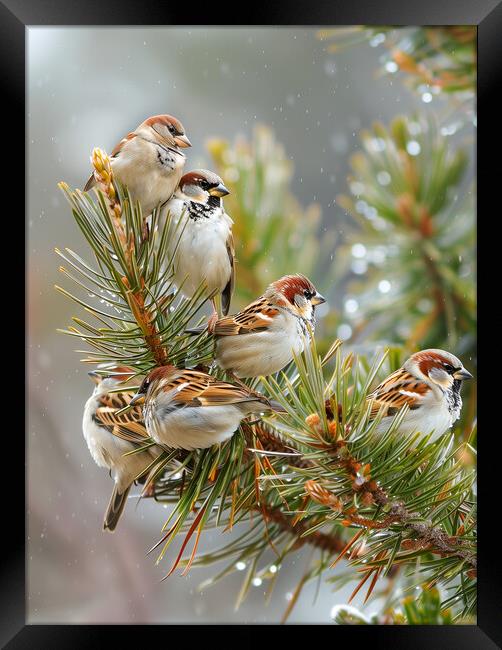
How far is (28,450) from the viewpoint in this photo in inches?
31.9

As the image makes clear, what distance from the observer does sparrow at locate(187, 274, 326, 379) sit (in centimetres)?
66

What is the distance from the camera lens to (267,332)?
25.9 inches

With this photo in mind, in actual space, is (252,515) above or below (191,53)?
below

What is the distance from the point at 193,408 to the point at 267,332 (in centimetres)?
10

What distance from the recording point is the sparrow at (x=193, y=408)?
626 mm

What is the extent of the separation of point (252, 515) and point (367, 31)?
1.83 feet

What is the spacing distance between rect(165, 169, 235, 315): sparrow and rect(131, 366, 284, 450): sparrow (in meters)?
0.10

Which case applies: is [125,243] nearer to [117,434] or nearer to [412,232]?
[117,434]

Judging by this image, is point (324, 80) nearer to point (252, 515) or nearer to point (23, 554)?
point (252, 515)

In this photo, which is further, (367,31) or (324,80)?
(324,80)

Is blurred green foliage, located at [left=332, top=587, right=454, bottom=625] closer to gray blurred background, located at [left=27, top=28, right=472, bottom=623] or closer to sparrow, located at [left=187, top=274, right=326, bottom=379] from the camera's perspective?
gray blurred background, located at [left=27, top=28, right=472, bottom=623]

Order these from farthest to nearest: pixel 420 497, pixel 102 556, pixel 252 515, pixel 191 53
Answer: pixel 102 556
pixel 191 53
pixel 252 515
pixel 420 497

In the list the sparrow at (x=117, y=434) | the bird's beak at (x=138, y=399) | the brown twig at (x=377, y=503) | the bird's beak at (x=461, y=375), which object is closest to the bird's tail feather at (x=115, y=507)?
the sparrow at (x=117, y=434)

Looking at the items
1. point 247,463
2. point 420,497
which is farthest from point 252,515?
point 420,497
